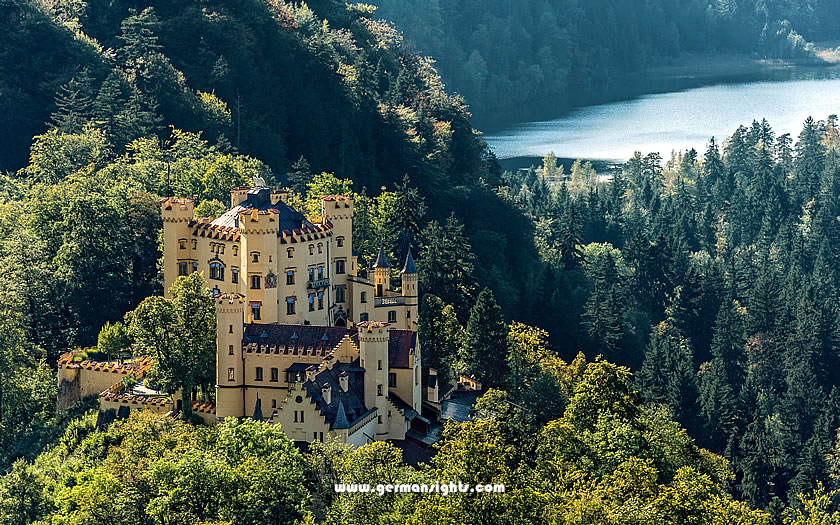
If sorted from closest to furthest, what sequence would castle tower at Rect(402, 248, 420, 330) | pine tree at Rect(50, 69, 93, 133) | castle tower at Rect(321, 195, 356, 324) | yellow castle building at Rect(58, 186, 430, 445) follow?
yellow castle building at Rect(58, 186, 430, 445), castle tower at Rect(321, 195, 356, 324), castle tower at Rect(402, 248, 420, 330), pine tree at Rect(50, 69, 93, 133)

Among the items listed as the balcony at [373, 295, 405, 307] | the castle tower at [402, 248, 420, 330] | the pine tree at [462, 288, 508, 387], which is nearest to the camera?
the balcony at [373, 295, 405, 307]

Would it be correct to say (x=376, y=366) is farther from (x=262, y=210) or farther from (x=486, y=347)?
(x=486, y=347)

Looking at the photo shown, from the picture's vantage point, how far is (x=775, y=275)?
523ft

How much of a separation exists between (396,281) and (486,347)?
29.4ft

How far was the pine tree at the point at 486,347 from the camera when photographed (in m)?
94.8

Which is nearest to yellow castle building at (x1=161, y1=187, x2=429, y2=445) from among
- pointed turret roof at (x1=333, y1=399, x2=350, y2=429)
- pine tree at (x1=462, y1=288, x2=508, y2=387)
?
pointed turret roof at (x1=333, y1=399, x2=350, y2=429)

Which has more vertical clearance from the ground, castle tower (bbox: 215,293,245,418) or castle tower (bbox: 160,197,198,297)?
castle tower (bbox: 160,197,198,297)

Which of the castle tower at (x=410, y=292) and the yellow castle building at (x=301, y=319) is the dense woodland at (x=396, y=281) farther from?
the castle tower at (x=410, y=292)

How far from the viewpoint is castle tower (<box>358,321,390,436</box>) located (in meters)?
78.4

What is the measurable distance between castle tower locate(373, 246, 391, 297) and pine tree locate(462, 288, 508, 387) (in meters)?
6.43

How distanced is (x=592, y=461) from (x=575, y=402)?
5449 millimetres

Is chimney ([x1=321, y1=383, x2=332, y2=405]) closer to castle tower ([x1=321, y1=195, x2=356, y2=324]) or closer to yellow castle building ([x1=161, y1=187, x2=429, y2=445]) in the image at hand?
yellow castle building ([x1=161, y1=187, x2=429, y2=445])

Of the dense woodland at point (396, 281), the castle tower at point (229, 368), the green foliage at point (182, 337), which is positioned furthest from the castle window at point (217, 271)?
the castle tower at point (229, 368)

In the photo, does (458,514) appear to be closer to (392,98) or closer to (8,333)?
(8,333)
